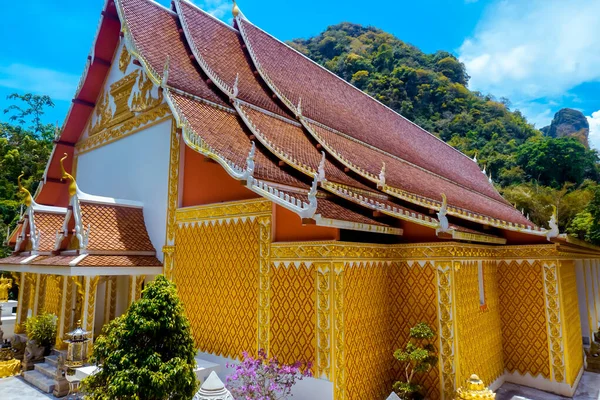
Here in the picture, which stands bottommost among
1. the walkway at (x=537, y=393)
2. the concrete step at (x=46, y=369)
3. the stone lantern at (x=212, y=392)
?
the walkway at (x=537, y=393)

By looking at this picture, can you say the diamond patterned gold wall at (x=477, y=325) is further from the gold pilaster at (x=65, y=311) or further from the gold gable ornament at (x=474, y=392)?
the gold pilaster at (x=65, y=311)

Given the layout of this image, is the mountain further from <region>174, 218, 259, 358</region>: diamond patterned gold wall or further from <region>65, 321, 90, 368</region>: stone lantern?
<region>65, 321, 90, 368</region>: stone lantern

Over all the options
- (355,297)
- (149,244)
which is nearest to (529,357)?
(355,297)

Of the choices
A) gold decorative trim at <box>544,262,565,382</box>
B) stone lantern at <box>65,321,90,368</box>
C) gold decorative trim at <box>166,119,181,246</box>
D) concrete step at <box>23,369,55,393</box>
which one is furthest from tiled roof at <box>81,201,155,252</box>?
gold decorative trim at <box>544,262,565,382</box>

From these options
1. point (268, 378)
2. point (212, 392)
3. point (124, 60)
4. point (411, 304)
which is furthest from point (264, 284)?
point (124, 60)

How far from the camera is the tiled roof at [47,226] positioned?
24.7ft

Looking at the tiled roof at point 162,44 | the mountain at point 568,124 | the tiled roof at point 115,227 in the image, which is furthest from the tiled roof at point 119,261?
the mountain at point 568,124

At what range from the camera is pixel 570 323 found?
23.8ft

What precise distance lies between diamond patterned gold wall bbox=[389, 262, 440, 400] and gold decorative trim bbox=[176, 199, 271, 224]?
6.55 feet

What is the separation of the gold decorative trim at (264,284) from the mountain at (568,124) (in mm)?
58442

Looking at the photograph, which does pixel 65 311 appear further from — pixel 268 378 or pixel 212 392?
pixel 212 392

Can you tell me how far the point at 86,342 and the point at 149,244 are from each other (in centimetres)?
199

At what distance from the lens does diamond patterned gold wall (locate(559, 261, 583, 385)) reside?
21.9ft

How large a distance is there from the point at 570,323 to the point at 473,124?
1376 inches
